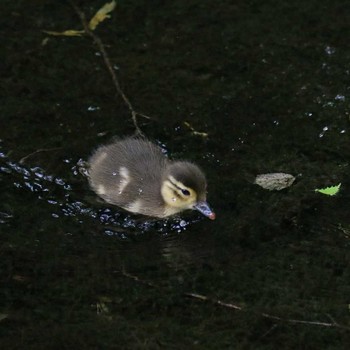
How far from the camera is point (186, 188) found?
4.52m

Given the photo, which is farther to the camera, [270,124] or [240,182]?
[270,124]

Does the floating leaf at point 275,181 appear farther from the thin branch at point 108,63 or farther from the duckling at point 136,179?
the thin branch at point 108,63

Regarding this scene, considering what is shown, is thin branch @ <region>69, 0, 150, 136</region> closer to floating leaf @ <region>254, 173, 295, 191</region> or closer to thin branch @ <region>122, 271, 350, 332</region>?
floating leaf @ <region>254, 173, 295, 191</region>

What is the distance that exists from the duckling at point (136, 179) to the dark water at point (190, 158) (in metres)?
0.07

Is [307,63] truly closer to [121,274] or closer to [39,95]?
[39,95]

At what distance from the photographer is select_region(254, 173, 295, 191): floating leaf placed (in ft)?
15.5

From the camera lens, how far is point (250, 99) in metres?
5.44

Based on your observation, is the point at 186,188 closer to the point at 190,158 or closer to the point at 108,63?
the point at 190,158

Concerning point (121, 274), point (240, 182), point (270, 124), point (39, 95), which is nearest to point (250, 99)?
point (270, 124)

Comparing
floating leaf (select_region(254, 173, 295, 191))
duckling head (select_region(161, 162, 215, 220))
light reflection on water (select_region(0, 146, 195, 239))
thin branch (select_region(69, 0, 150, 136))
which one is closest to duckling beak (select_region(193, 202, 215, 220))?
duckling head (select_region(161, 162, 215, 220))

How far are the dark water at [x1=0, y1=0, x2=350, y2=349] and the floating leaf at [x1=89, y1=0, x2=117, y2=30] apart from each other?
0.06 metres

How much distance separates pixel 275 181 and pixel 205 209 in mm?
419

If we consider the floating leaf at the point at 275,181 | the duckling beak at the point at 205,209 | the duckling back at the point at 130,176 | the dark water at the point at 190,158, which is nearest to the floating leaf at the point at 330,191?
the dark water at the point at 190,158

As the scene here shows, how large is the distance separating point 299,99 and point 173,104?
0.70 metres
